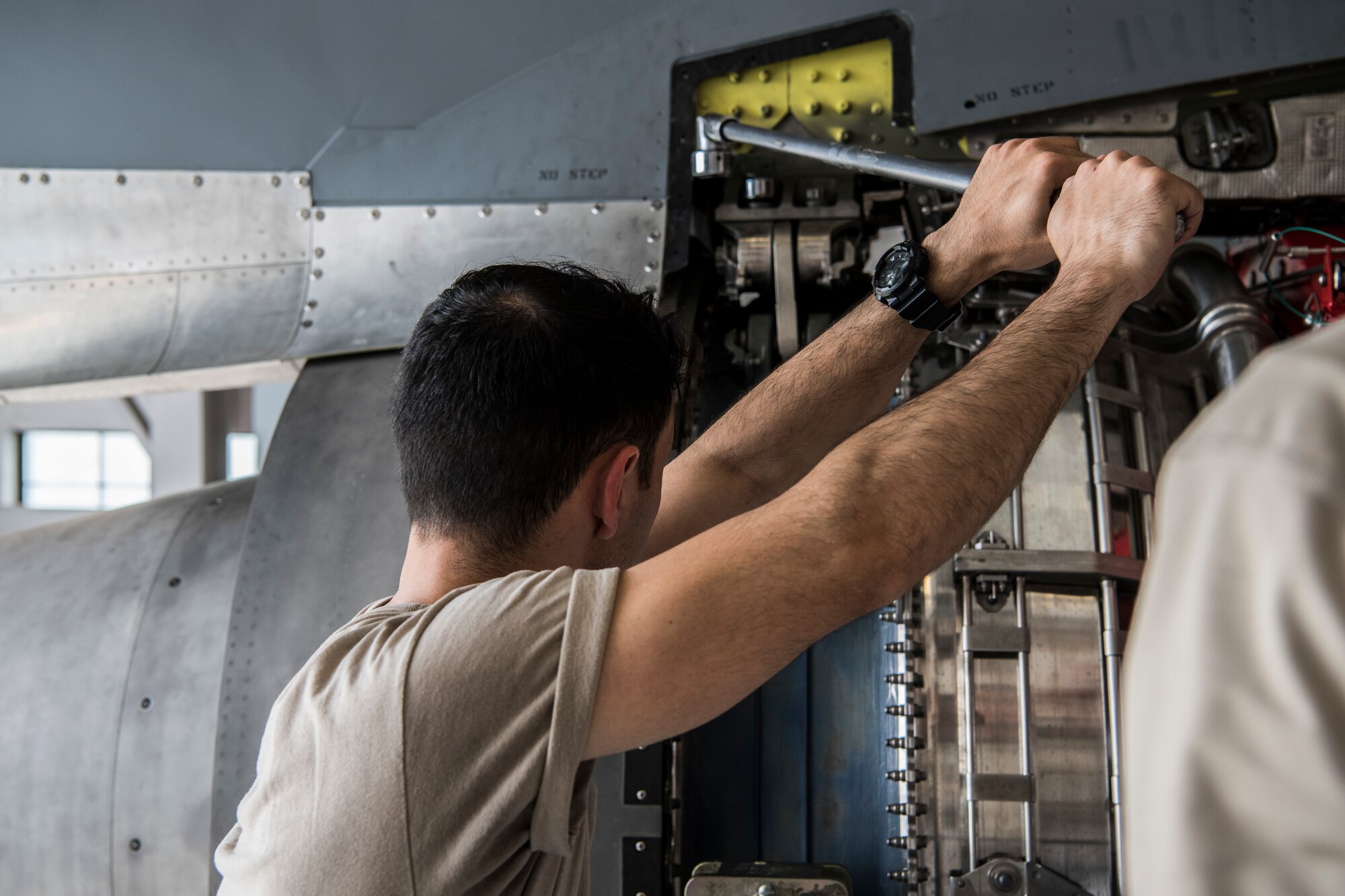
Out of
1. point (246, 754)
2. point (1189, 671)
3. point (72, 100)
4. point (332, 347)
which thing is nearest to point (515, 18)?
point (332, 347)

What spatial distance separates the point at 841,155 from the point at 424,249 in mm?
1045

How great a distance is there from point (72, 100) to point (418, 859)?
2.26m

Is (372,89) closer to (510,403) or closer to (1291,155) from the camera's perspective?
(510,403)

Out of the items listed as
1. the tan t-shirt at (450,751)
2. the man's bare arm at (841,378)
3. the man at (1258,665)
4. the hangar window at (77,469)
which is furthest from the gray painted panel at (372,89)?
the hangar window at (77,469)

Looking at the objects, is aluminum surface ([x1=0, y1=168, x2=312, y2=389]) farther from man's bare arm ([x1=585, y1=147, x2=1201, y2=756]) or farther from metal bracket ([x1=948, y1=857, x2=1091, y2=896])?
metal bracket ([x1=948, y1=857, x2=1091, y2=896])

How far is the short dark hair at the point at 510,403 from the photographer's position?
1579 millimetres

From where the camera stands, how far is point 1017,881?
2293 millimetres

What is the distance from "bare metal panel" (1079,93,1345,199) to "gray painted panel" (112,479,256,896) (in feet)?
7.56

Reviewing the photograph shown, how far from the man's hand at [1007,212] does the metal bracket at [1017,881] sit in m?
1.14

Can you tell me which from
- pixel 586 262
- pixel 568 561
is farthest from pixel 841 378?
pixel 586 262

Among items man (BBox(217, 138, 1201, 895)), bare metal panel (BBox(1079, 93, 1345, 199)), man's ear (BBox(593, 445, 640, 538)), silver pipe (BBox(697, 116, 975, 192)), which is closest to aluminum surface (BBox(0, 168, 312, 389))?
silver pipe (BBox(697, 116, 975, 192))

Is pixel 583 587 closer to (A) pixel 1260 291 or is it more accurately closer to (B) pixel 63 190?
(B) pixel 63 190

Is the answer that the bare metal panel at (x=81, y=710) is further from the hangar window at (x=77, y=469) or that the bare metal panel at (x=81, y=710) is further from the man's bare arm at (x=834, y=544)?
the hangar window at (x=77, y=469)

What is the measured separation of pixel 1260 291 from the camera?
2973 mm
